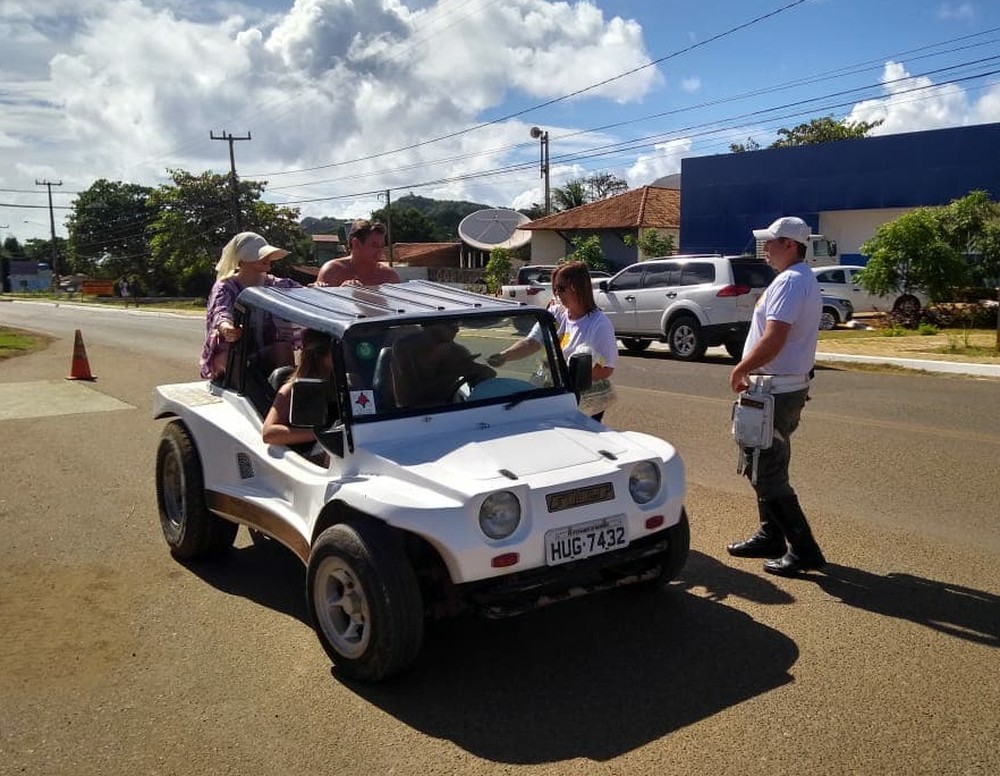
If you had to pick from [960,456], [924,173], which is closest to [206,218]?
[924,173]

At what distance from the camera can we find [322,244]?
310 ft

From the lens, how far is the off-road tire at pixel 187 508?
5.29 metres

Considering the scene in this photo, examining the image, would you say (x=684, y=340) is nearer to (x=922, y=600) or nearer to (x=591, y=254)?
(x=922, y=600)

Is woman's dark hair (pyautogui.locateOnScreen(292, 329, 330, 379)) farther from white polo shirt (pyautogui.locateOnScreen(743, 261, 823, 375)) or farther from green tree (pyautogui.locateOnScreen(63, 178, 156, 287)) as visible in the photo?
green tree (pyautogui.locateOnScreen(63, 178, 156, 287))

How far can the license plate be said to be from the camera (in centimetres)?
375

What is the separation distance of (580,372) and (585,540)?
1.25 m

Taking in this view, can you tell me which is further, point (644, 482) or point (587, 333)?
point (587, 333)

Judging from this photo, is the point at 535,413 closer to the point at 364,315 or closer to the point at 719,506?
the point at 364,315

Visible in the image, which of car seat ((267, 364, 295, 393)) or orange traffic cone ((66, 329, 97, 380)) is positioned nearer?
car seat ((267, 364, 295, 393))

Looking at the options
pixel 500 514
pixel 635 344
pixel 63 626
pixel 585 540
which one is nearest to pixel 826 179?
pixel 635 344

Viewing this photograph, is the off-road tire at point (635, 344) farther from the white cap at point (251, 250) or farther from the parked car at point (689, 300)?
the white cap at point (251, 250)

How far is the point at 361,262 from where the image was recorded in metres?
6.66

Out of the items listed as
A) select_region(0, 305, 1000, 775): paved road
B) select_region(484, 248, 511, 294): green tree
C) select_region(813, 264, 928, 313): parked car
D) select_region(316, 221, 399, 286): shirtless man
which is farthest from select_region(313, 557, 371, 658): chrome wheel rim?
select_region(484, 248, 511, 294): green tree

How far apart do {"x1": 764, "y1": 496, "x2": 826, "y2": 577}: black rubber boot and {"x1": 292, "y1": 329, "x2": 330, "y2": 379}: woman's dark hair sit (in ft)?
8.21
